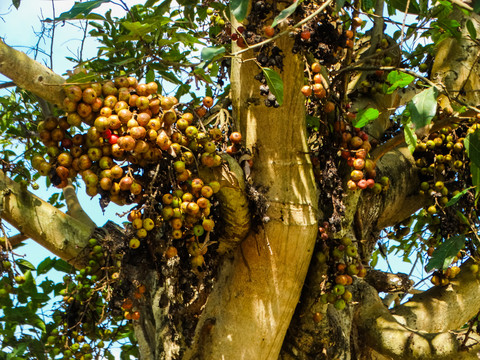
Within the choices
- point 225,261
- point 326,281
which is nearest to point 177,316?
point 225,261

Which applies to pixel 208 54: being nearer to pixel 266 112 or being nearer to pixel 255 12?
pixel 255 12

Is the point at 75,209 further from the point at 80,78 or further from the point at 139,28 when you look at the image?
the point at 80,78

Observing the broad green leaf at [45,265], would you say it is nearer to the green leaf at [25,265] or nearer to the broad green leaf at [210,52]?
the green leaf at [25,265]

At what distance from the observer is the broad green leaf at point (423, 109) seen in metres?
1.76

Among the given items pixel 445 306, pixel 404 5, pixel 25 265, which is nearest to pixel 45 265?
pixel 25 265

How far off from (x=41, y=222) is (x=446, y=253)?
1.93 m

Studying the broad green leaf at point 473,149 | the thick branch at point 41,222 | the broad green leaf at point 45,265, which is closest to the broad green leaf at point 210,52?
the broad green leaf at point 473,149

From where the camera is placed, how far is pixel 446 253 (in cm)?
230

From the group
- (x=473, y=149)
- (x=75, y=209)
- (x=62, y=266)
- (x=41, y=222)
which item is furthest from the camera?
(x=75, y=209)

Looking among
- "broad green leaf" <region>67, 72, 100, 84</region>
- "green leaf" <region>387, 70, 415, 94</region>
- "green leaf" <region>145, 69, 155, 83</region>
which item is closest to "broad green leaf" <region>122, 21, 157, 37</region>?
"broad green leaf" <region>67, 72, 100, 84</region>

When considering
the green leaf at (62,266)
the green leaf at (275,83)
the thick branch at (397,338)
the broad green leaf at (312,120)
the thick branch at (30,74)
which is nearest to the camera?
the thick branch at (30,74)

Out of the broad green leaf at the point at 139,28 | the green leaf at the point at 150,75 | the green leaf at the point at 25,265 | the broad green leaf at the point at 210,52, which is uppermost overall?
the green leaf at the point at 150,75

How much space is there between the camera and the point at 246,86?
7.58 feet

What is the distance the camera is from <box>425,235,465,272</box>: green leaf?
2277 mm
